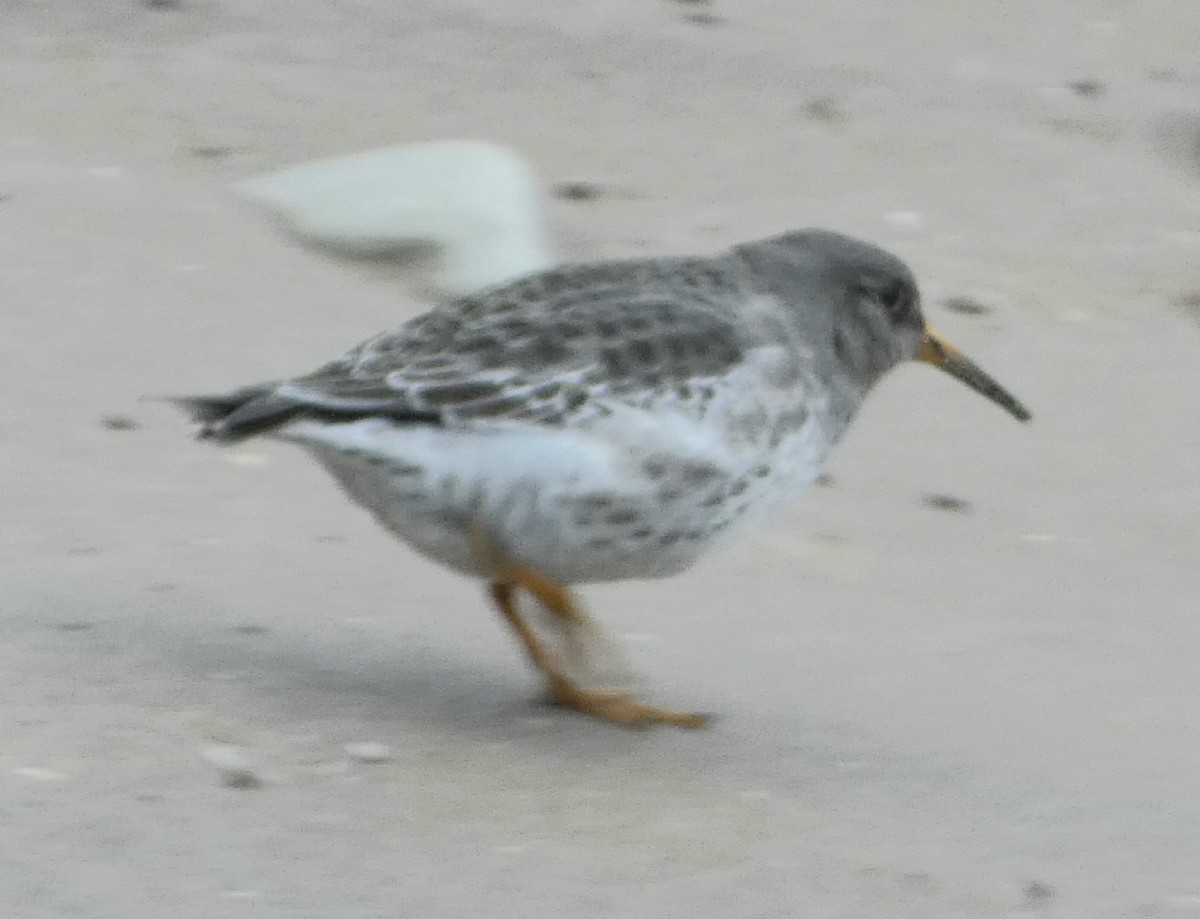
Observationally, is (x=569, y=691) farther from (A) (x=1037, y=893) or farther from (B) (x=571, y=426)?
(A) (x=1037, y=893)

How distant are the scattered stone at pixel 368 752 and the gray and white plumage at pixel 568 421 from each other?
458 mm

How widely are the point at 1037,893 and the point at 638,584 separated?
79.7 inches

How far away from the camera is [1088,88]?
9672mm

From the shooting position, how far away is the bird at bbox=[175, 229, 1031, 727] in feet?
17.3


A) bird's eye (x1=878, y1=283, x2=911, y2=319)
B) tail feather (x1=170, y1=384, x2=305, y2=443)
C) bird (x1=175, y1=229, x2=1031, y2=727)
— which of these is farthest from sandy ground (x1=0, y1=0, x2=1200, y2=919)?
bird's eye (x1=878, y1=283, x2=911, y2=319)

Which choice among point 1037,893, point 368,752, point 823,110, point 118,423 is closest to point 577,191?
point 823,110

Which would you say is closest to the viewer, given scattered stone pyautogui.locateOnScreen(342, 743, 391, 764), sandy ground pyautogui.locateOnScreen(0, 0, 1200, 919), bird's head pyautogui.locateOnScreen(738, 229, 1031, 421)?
sandy ground pyautogui.locateOnScreen(0, 0, 1200, 919)

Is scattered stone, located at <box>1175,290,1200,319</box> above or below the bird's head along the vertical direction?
below

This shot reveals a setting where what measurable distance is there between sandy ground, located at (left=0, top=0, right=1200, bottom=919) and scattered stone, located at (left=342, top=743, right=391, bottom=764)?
0.13 feet

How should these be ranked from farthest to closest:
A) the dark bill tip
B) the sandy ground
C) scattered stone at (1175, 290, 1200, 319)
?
scattered stone at (1175, 290, 1200, 319) < the dark bill tip < the sandy ground

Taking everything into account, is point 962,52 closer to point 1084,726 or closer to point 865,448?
point 865,448

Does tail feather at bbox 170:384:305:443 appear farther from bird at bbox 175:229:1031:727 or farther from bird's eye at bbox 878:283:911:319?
bird's eye at bbox 878:283:911:319

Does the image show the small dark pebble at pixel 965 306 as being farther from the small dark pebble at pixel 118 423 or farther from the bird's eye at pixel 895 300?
the small dark pebble at pixel 118 423

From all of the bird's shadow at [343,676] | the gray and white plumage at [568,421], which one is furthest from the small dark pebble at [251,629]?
the gray and white plumage at [568,421]
